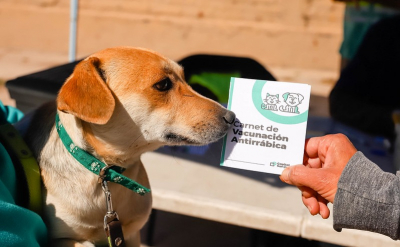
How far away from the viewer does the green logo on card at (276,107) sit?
1656 mm

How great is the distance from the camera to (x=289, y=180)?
5.32 feet

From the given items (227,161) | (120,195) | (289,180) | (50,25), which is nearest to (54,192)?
(120,195)

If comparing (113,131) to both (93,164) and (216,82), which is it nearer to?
(93,164)

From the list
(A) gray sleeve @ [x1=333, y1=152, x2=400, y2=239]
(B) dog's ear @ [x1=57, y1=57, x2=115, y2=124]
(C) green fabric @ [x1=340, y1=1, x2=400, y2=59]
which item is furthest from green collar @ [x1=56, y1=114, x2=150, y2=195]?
(C) green fabric @ [x1=340, y1=1, x2=400, y2=59]

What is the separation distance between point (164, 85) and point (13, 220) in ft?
2.75

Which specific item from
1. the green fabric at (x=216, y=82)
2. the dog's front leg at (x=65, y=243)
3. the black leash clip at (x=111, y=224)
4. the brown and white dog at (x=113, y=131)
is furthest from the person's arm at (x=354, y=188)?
the green fabric at (x=216, y=82)

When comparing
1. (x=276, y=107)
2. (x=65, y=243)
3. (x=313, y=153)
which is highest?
(x=276, y=107)

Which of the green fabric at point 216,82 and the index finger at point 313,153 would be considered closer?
Answer: the index finger at point 313,153

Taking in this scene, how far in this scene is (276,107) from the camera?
5.48ft

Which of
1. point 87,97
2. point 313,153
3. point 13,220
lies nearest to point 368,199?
point 313,153

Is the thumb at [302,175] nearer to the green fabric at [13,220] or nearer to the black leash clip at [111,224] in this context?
the black leash clip at [111,224]

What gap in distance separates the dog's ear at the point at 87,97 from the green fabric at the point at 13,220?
0.31 metres

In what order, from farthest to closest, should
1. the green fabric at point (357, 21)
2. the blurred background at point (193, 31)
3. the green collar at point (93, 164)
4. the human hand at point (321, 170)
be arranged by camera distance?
the blurred background at point (193, 31) → the green fabric at point (357, 21) → the green collar at point (93, 164) → the human hand at point (321, 170)

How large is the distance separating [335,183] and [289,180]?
160 mm
